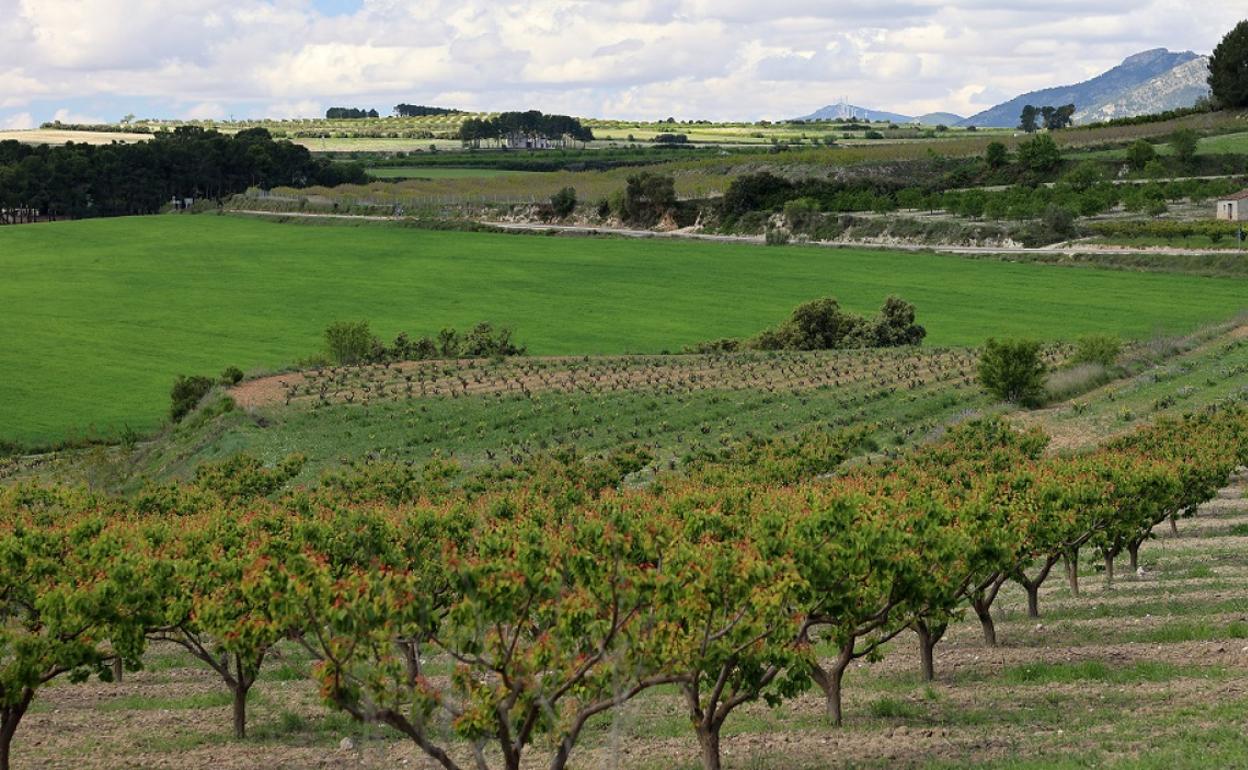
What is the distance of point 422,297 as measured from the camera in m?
140

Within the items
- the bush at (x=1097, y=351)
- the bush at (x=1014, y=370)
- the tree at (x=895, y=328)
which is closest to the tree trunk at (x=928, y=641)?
the bush at (x=1014, y=370)

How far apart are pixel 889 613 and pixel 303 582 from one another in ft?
34.0

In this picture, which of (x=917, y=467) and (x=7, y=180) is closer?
(x=917, y=467)

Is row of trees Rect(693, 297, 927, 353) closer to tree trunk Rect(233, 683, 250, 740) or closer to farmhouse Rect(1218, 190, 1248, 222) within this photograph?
farmhouse Rect(1218, 190, 1248, 222)

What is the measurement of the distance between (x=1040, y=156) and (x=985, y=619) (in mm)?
153587

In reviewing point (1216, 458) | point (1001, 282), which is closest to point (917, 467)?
point (1216, 458)

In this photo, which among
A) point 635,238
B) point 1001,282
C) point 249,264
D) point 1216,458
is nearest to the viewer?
point 1216,458

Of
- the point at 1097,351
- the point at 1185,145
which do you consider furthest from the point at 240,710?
the point at 1185,145

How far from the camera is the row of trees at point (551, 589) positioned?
2078 centimetres

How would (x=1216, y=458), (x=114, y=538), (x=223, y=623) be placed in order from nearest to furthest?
(x=223, y=623) → (x=114, y=538) → (x=1216, y=458)

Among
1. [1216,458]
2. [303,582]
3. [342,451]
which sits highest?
[303,582]

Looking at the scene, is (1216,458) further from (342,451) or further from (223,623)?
(342,451)

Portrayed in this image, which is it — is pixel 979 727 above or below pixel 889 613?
below

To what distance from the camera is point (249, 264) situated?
160 m
